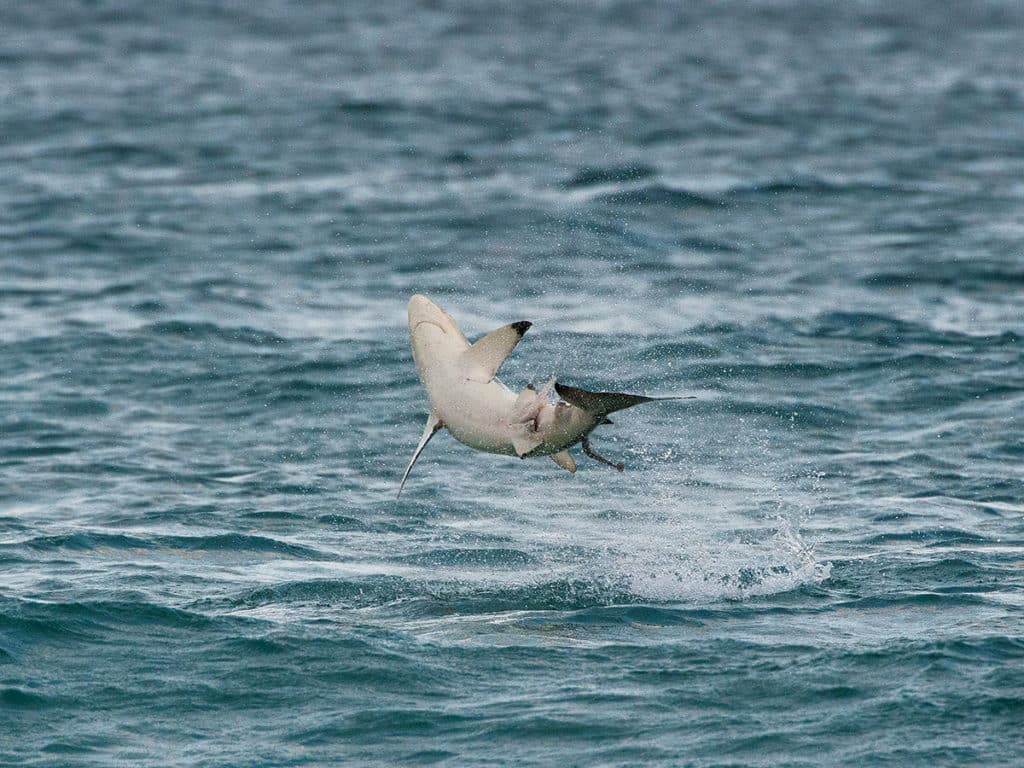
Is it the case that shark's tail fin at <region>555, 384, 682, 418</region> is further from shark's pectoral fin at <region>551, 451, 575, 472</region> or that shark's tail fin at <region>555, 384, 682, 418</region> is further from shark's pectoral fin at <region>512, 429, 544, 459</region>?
shark's pectoral fin at <region>551, 451, 575, 472</region>

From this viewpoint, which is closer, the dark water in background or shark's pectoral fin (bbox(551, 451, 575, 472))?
the dark water in background

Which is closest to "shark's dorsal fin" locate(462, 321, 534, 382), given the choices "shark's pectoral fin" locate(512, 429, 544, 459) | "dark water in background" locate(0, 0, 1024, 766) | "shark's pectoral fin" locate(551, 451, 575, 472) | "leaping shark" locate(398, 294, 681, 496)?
"leaping shark" locate(398, 294, 681, 496)

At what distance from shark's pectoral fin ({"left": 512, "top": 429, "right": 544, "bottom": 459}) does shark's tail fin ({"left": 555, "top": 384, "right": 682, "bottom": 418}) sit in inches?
19.3

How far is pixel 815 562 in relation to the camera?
44.9 feet

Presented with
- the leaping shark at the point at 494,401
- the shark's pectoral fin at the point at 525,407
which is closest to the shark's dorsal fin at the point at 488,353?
the leaping shark at the point at 494,401

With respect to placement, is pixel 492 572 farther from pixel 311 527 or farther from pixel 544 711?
pixel 544 711

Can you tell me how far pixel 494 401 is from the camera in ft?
37.3

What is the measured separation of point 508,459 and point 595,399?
22.9ft

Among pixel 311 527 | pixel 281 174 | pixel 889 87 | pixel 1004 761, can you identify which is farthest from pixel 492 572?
pixel 889 87

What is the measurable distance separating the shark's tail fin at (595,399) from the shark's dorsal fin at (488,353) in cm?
103

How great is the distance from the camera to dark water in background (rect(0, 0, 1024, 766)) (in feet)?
35.5

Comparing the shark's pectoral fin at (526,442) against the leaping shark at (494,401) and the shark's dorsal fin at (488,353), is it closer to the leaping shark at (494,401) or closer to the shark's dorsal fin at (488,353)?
the leaping shark at (494,401)

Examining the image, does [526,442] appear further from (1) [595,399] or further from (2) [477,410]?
(1) [595,399]

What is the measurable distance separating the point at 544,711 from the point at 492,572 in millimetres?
3153
